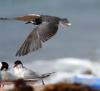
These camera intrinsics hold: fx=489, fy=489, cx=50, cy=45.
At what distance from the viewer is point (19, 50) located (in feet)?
23.3

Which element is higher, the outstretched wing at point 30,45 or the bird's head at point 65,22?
the bird's head at point 65,22

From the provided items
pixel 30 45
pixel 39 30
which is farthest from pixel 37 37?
pixel 39 30

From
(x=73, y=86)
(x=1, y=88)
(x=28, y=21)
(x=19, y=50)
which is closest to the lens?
(x=73, y=86)

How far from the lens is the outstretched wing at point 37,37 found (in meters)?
6.98

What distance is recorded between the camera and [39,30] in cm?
751

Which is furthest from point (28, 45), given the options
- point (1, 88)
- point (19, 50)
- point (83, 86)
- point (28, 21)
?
point (83, 86)

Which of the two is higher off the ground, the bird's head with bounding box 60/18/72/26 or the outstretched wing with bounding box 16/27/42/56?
the bird's head with bounding box 60/18/72/26

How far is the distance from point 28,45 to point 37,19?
0.91 metres

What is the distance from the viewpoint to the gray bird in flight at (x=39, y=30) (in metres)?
7.02

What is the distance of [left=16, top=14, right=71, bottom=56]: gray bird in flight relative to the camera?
276 inches

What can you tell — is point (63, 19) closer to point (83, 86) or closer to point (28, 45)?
point (28, 45)

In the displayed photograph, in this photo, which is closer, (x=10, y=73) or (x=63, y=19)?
(x=10, y=73)

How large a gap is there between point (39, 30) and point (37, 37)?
311 millimetres

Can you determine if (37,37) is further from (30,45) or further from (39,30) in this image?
(39,30)
